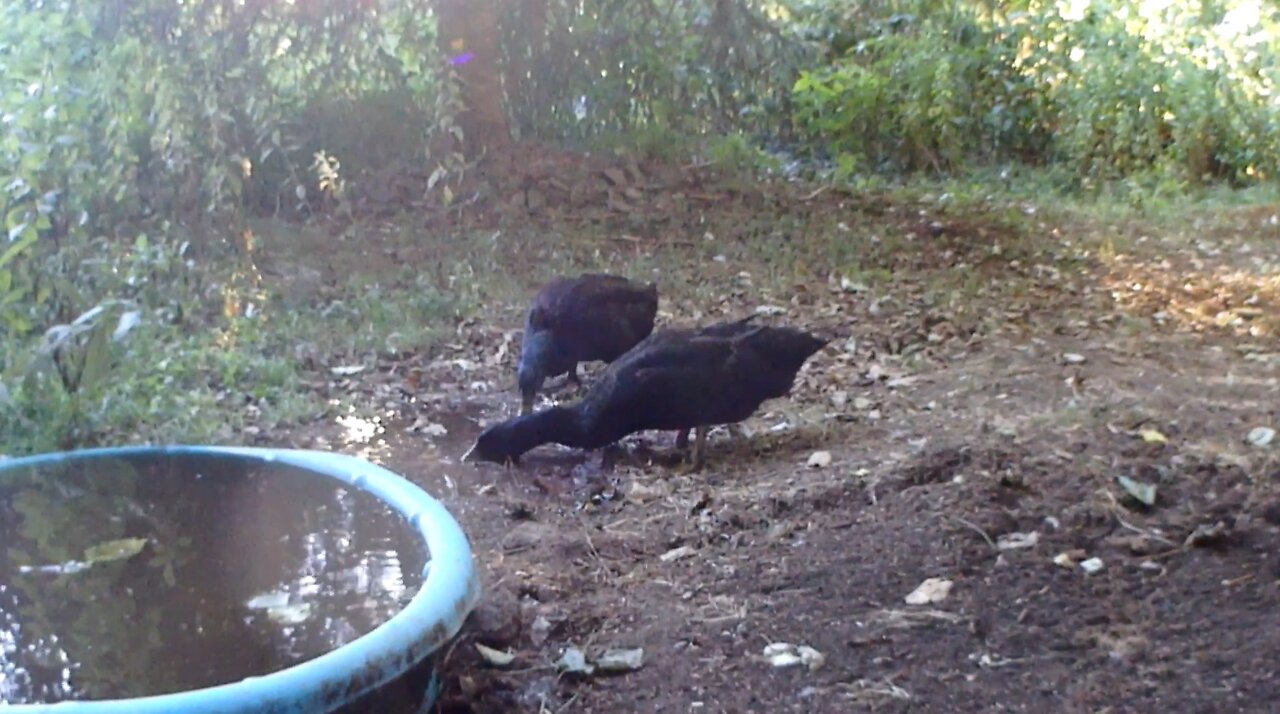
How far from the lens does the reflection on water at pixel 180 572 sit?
2574mm

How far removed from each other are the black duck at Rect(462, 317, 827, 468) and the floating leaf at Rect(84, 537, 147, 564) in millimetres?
1502

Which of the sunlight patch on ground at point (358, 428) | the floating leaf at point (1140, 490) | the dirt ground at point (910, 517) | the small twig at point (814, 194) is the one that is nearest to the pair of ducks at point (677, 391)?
the dirt ground at point (910, 517)

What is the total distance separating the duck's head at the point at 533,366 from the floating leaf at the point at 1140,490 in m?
2.35

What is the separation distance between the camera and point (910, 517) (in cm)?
345

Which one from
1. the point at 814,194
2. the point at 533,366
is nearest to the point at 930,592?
the point at 533,366

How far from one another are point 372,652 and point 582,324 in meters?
2.92

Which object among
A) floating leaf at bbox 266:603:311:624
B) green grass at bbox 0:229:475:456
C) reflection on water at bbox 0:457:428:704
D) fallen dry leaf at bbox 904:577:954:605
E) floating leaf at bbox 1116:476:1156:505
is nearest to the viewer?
reflection on water at bbox 0:457:428:704

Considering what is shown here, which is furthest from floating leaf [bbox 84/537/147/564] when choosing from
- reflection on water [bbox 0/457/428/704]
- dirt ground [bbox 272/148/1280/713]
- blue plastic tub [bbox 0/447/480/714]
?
dirt ground [bbox 272/148/1280/713]

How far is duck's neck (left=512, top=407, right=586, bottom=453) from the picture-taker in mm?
4484

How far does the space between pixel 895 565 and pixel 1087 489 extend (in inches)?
23.9

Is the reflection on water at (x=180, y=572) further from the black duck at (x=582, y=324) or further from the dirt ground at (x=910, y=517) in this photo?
the black duck at (x=582, y=324)

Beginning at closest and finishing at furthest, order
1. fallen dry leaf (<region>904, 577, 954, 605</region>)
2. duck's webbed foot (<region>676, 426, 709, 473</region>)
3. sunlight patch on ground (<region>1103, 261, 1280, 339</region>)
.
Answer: fallen dry leaf (<region>904, 577, 954, 605</region>), duck's webbed foot (<region>676, 426, 709, 473</region>), sunlight patch on ground (<region>1103, 261, 1280, 339</region>)

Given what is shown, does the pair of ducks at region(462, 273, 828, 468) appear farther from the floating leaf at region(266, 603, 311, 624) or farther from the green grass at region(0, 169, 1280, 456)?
the floating leaf at region(266, 603, 311, 624)

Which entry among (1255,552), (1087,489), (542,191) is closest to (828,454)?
(1087,489)
